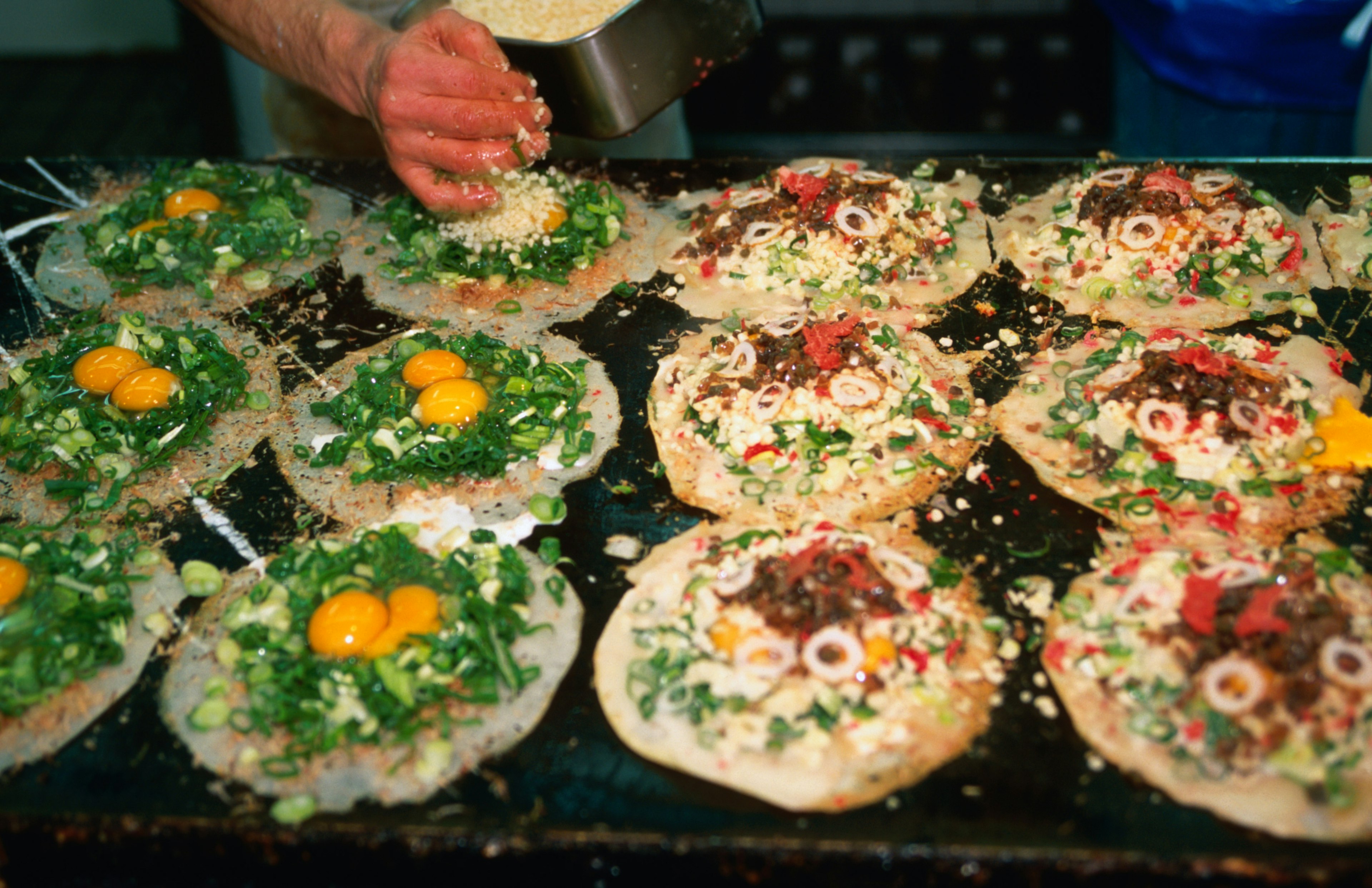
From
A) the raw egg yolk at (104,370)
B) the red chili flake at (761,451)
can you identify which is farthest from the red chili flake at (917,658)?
the raw egg yolk at (104,370)

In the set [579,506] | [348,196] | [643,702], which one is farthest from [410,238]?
[643,702]

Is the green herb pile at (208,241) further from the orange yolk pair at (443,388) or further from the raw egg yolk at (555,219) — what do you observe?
the orange yolk pair at (443,388)

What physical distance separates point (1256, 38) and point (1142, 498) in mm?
2776

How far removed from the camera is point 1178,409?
9.59 ft

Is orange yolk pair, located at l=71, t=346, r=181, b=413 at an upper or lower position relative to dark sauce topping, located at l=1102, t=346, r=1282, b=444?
upper

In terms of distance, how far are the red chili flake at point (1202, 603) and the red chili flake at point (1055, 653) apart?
11.6 inches

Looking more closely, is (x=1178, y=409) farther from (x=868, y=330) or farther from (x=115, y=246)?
(x=115, y=246)

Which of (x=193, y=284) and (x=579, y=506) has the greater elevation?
(x=193, y=284)

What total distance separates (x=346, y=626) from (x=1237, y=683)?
2.16m

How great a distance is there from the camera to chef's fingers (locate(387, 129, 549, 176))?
3.46m

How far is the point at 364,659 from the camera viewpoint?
8.15 ft

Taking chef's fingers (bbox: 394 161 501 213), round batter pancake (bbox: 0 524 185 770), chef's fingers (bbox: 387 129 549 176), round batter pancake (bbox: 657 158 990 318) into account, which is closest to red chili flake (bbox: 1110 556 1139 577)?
round batter pancake (bbox: 657 158 990 318)

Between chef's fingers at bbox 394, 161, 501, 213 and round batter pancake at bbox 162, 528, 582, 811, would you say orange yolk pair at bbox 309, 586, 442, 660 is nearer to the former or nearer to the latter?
round batter pancake at bbox 162, 528, 582, 811

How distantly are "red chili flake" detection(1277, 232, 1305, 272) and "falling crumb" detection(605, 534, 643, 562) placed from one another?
2.56m
